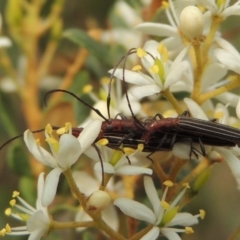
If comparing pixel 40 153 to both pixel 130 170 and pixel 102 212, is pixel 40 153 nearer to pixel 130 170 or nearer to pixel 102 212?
pixel 130 170

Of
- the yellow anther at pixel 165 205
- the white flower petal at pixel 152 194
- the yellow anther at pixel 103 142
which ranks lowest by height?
the yellow anther at pixel 165 205

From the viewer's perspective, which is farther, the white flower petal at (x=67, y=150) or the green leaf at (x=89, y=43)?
the green leaf at (x=89, y=43)

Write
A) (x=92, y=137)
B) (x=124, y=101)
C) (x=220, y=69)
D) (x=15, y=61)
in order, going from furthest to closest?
(x=15, y=61) → (x=124, y=101) → (x=220, y=69) → (x=92, y=137)

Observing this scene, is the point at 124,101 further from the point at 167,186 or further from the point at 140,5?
the point at 140,5

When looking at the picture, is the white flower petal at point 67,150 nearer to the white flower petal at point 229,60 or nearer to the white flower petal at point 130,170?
the white flower petal at point 130,170

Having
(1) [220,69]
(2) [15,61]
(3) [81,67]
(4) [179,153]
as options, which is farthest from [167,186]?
(2) [15,61]

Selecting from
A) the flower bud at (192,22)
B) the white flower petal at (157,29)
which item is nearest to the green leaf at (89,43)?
the white flower petal at (157,29)
